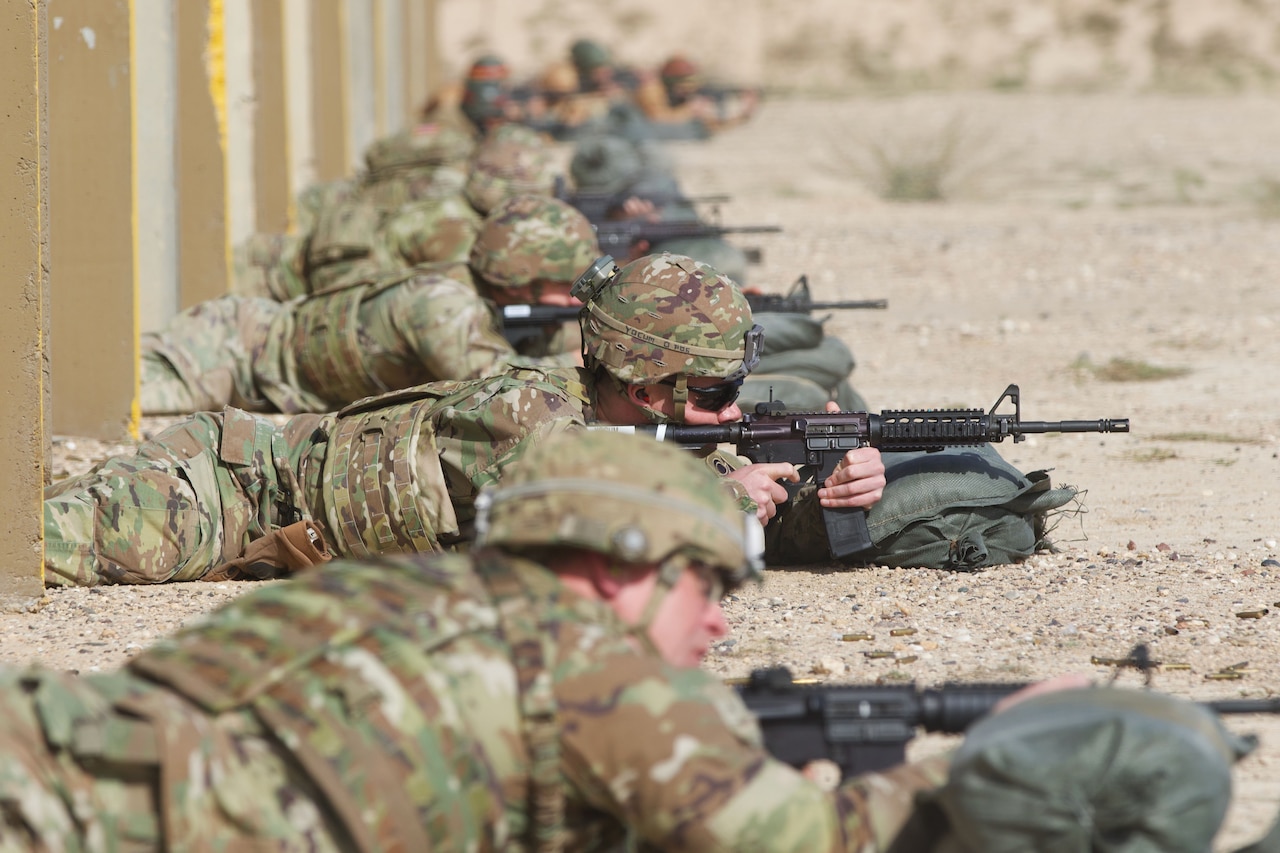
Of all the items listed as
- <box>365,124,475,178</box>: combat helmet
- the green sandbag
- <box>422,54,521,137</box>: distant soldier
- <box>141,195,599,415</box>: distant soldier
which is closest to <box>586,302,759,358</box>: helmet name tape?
the green sandbag

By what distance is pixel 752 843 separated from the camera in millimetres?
2289

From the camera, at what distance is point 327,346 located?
291 inches

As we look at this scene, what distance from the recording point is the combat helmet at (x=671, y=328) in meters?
4.78

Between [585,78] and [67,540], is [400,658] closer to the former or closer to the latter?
[67,540]

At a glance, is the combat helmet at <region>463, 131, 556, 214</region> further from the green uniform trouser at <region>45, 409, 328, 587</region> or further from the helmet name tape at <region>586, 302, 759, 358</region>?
the helmet name tape at <region>586, 302, 759, 358</region>

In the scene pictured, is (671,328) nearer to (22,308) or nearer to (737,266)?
(22,308)

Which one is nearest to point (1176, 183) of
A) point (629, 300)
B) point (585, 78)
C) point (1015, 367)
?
point (1015, 367)

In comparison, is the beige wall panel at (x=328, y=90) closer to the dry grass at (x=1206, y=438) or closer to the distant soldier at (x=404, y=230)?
the distant soldier at (x=404, y=230)

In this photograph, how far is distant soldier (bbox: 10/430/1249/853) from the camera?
222 centimetres

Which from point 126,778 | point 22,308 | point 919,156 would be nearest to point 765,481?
point 22,308

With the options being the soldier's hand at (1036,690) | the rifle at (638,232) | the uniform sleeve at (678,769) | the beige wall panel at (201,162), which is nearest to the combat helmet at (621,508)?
the uniform sleeve at (678,769)

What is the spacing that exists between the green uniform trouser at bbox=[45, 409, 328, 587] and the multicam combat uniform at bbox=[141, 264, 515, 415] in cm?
153

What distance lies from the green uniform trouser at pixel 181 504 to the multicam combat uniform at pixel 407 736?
2734 mm

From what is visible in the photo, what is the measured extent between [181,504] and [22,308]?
0.72 m
